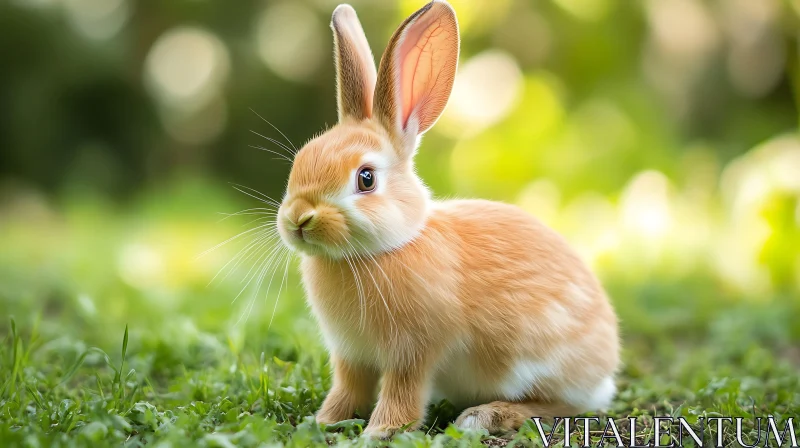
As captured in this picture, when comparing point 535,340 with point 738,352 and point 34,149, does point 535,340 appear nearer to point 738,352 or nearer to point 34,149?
point 738,352

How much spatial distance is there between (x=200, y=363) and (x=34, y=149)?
18.9 ft

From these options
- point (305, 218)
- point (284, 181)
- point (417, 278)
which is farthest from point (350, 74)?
point (284, 181)

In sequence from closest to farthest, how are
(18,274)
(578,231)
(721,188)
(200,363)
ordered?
(200,363), (18,274), (578,231), (721,188)

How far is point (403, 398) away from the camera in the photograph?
2701mm

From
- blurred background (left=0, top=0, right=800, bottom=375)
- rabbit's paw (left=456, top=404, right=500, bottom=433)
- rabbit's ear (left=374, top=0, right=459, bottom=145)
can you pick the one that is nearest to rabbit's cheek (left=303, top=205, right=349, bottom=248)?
rabbit's ear (left=374, top=0, right=459, bottom=145)

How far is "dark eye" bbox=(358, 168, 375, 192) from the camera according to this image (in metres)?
2.62

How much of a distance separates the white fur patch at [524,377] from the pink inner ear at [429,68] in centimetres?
93

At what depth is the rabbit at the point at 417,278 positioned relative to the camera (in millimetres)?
2621

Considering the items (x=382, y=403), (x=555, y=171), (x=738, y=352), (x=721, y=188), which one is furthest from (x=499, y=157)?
(x=382, y=403)

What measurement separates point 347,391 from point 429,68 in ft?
3.94

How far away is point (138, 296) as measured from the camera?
4598mm

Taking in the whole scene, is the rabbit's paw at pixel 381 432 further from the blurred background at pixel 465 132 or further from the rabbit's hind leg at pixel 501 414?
the blurred background at pixel 465 132

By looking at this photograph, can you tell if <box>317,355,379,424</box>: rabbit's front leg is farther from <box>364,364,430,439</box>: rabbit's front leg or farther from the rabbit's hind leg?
the rabbit's hind leg

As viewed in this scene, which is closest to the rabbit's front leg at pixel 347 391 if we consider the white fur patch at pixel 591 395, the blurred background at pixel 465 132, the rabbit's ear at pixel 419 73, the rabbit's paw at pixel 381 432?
the rabbit's paw at pixel 381 432
